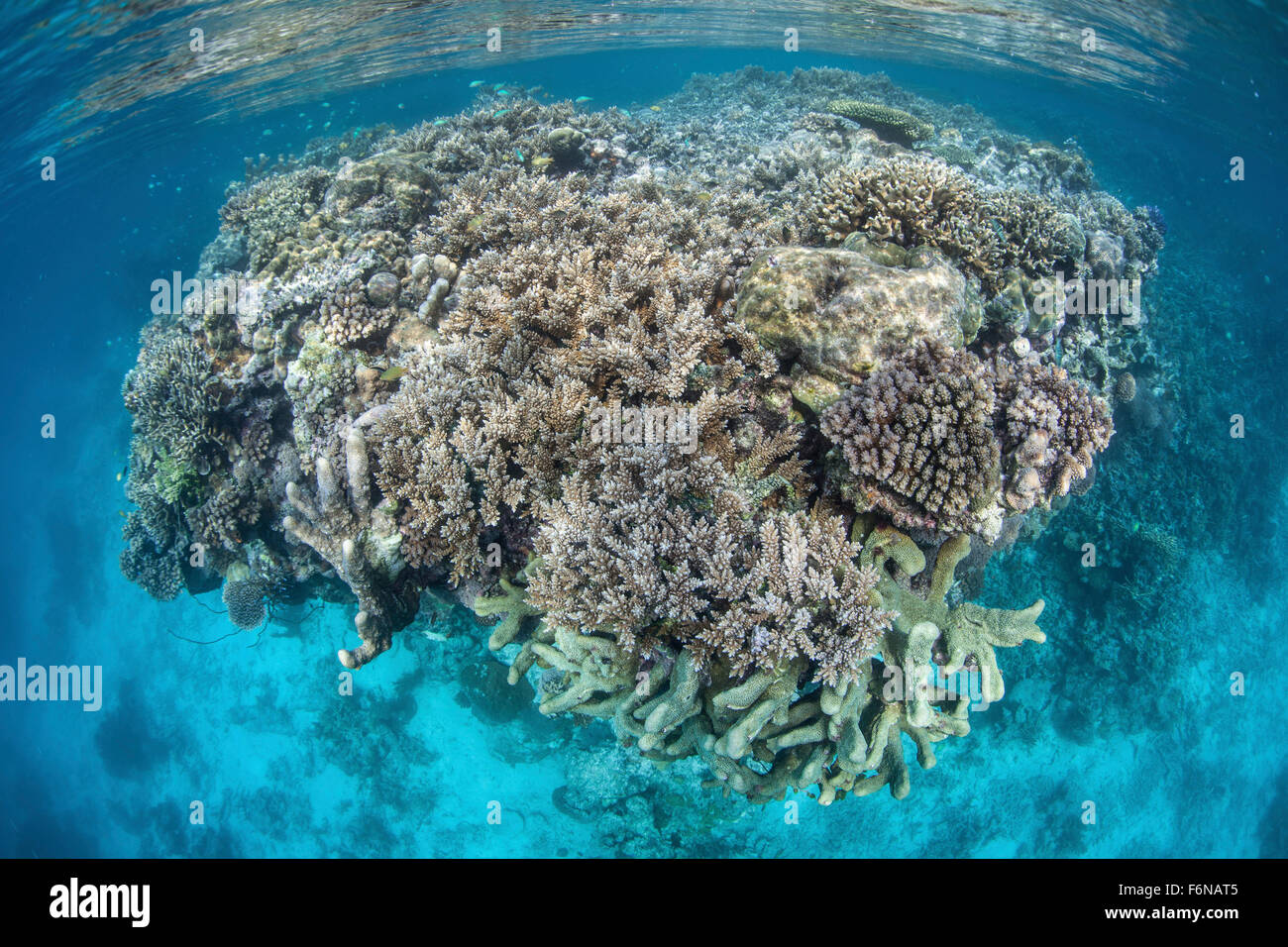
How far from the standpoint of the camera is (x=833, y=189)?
5770 mm

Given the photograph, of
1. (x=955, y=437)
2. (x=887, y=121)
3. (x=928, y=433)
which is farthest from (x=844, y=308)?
(x=887, y=121)

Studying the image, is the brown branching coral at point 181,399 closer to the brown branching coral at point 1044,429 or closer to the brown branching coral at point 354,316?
the brown branching coral at point 354,316

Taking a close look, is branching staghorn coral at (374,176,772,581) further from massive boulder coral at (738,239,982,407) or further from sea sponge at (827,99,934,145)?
sea sponge at (827,99,934,145)

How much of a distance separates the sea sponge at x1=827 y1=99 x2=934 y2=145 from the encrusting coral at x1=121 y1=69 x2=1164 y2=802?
4.98 m

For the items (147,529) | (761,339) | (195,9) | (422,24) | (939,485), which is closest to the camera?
(939,485)

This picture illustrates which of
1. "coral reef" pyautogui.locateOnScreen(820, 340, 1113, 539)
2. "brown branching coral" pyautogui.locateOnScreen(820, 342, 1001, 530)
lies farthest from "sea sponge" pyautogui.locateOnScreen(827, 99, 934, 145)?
"brown branching coral" pyautogui.locateOnScreen(820, 342, 1001, 530)

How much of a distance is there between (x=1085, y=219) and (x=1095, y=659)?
947cm

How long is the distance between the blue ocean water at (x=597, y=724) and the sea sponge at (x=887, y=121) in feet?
25.3

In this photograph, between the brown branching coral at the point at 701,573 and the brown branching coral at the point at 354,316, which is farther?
the brown branching coral at the point at 354,316

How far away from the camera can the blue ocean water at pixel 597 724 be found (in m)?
11.8

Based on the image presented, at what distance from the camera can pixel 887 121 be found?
11.3 m

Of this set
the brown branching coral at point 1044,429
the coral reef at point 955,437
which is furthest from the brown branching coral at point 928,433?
the brown branching coral at point 1044,429
